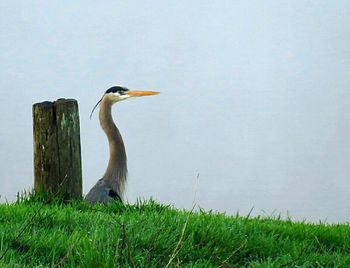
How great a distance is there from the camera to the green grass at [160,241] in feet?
13.3

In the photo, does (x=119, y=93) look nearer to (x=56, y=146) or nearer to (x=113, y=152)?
(x=113, y=152)

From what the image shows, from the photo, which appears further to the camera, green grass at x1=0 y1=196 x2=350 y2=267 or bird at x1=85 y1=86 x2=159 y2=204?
bird at x1=85 y1=86 x2=159 y2=204

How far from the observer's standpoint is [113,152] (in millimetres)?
10188

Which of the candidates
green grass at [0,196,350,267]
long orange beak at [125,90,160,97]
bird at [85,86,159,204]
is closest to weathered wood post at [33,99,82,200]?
green grass at [0,196,350,267]

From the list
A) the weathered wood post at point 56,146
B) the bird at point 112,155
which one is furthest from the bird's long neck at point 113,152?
the weathered wood post at point 56,146

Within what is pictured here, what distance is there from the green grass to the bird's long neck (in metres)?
3.05

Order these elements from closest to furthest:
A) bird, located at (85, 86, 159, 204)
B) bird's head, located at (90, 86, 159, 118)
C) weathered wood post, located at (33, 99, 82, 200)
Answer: weathered wood post, located at (33, 99, 82, 200)
bird, located at (85, 86, 159, 204)
bird's head, located at (90, 86, 159, 118)

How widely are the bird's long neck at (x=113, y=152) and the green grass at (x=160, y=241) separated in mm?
3049

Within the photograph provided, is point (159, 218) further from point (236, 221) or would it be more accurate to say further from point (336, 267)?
point (336, 267)

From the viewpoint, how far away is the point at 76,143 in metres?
7.36

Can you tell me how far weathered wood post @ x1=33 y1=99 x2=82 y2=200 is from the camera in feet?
23.6

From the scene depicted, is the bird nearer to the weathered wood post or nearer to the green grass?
the weathered wood post

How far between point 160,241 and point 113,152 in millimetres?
5660

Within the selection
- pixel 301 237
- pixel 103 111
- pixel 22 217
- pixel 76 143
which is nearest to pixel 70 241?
pixel 22 217
